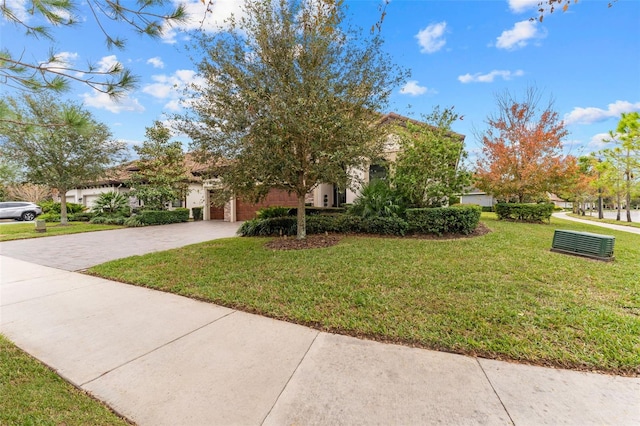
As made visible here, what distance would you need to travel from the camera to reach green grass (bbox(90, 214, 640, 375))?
9.36 feet

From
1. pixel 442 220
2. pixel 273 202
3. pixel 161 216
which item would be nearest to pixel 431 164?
pixel 442 220

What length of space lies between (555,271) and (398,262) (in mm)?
2757

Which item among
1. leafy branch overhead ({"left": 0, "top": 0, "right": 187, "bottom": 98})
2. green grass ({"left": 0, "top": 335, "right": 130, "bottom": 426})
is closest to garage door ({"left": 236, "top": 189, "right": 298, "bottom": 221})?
leafy branch overhead ({"left": 0, "top": 0, "right": 187, "bottom": 98})

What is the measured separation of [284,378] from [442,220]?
7069 mm

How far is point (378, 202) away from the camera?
8945 mm

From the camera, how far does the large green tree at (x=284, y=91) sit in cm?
639

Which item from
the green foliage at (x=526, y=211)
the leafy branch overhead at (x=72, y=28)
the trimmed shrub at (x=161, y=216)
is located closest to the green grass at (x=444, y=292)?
the leafy branch overhead at (x=72, y=28)

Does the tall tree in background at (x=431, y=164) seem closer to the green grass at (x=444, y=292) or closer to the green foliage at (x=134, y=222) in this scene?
the green grass at (x=444, y=292)

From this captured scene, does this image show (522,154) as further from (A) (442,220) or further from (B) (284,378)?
(B) (284,378)

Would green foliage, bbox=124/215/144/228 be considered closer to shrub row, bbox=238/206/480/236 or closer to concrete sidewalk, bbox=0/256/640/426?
shrub row, bbox=238/206/480/236

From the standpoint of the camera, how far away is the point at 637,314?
3428 millimetres

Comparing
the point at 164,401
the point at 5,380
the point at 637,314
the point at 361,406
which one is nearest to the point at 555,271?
the point at 637,314

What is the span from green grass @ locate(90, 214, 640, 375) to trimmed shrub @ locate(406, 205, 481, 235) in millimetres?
1031

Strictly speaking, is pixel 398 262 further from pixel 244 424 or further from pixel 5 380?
pixel 5 380
